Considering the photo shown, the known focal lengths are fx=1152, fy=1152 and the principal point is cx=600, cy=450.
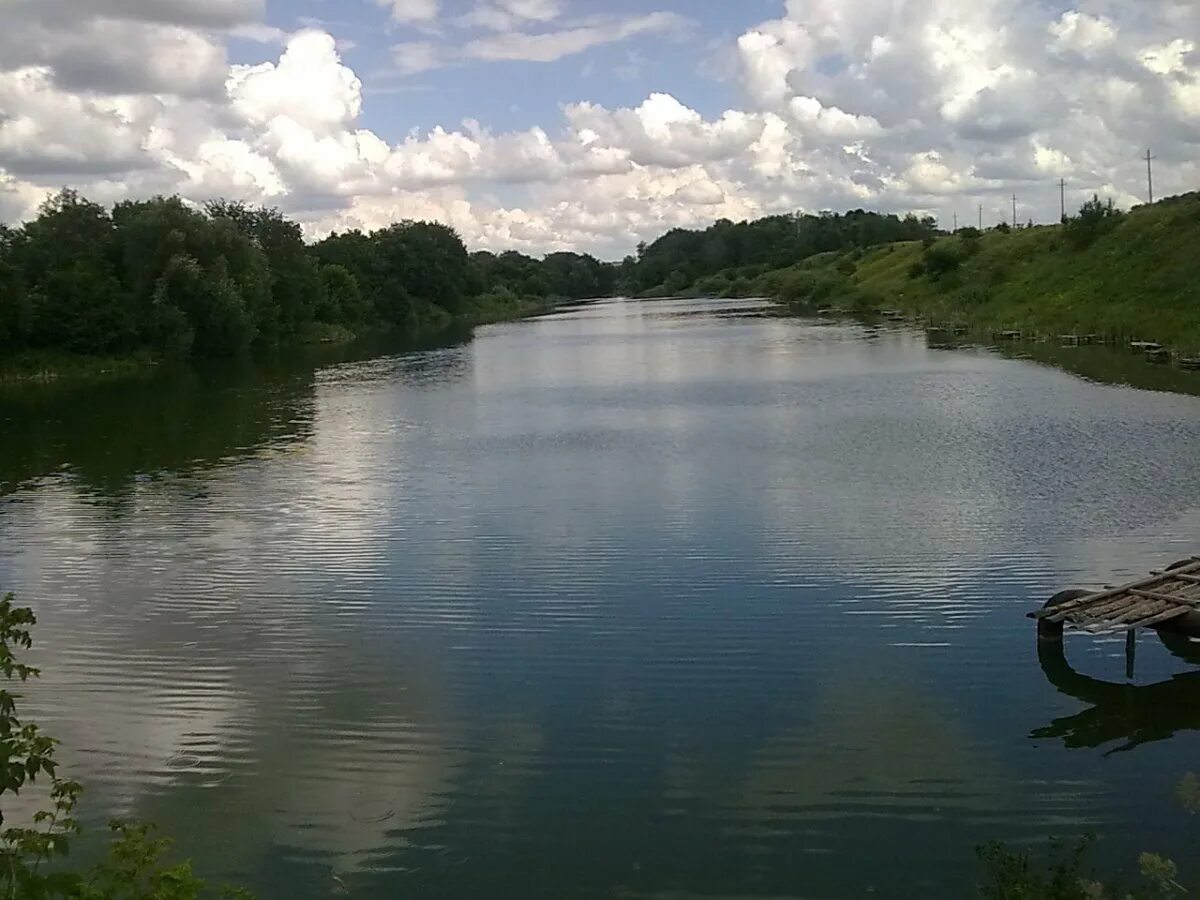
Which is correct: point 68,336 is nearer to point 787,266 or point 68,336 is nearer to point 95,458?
point 95,458

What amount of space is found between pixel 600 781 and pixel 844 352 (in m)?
47.8

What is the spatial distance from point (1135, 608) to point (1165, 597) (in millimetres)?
379

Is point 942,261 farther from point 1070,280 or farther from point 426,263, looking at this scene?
point 426,263

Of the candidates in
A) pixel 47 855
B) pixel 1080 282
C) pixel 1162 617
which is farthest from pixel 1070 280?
pixel 47 855

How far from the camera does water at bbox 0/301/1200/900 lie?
9312mm

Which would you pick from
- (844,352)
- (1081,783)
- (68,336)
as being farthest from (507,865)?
(68,336)

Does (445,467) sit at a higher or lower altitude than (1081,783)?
higher

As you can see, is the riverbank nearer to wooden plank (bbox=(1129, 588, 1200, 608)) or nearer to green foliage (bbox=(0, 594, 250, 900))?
wooden plank (bbox=(1129, 588, 1200, 608))

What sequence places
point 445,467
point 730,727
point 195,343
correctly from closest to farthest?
point 730,727
point 445,467
point 195,343

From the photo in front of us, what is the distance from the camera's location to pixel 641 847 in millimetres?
9156

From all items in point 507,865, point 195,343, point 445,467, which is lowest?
point 507,865

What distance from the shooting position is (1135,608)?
12.4m

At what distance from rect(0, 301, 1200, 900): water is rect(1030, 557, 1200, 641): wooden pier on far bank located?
49 cm

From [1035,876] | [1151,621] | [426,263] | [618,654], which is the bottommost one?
[1035,876]
